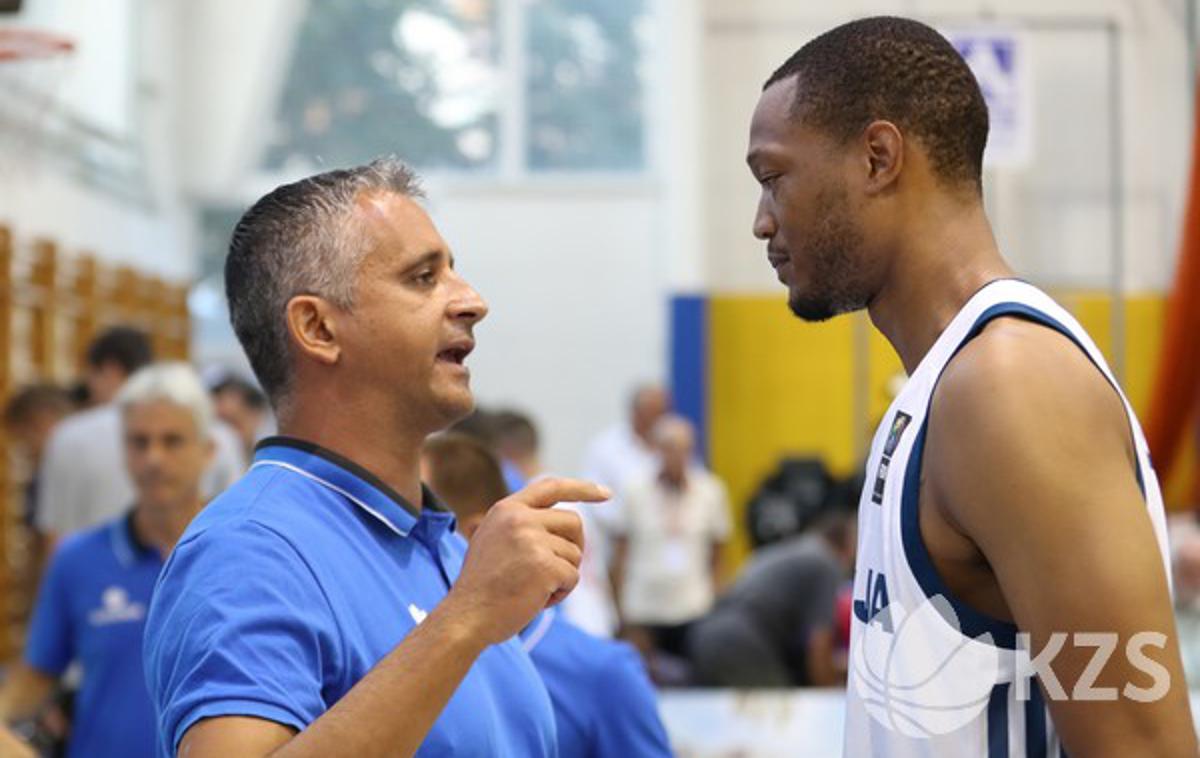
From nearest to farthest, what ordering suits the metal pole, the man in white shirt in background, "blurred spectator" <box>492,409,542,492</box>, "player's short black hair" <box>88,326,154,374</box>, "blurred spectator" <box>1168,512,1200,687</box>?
"blurred spectator" <box>1168,512,1200,687</box>, "blurred spectator" <box>492,409,542,492</box>, "player's short black hair" <box>88,326,154,374</box>, the man in white shirt in background, the metal pole

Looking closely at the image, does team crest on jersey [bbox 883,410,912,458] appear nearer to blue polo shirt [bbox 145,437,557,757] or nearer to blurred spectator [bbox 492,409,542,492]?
blue polo shirt [bbox 145,437,557,757]

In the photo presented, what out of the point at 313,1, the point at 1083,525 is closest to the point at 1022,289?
the point at 1083,525

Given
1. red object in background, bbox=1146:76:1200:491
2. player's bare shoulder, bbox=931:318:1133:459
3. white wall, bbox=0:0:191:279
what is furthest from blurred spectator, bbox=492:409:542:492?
red object in background, bbox=1146:76:1200:491

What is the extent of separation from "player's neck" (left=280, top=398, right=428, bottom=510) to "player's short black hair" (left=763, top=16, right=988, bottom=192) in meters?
0.61

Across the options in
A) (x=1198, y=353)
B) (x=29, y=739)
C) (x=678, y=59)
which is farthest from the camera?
(x=678, y=59)

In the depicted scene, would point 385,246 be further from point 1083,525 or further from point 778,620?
point 778,620

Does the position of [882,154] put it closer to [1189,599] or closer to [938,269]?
[938,269]

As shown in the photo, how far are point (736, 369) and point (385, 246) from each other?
11361 millimetres

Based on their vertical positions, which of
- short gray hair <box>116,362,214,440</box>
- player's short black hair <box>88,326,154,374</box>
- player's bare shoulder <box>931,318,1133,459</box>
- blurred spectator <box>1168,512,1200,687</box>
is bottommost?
blurred spectator <box>1168,512,1200,687</box>

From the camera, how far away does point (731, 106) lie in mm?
13680

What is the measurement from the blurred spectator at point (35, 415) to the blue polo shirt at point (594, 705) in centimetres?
613

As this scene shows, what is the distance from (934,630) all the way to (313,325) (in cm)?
80

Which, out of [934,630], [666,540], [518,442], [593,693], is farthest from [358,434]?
[666,540]

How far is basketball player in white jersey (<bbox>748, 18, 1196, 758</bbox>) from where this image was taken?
1.87m
